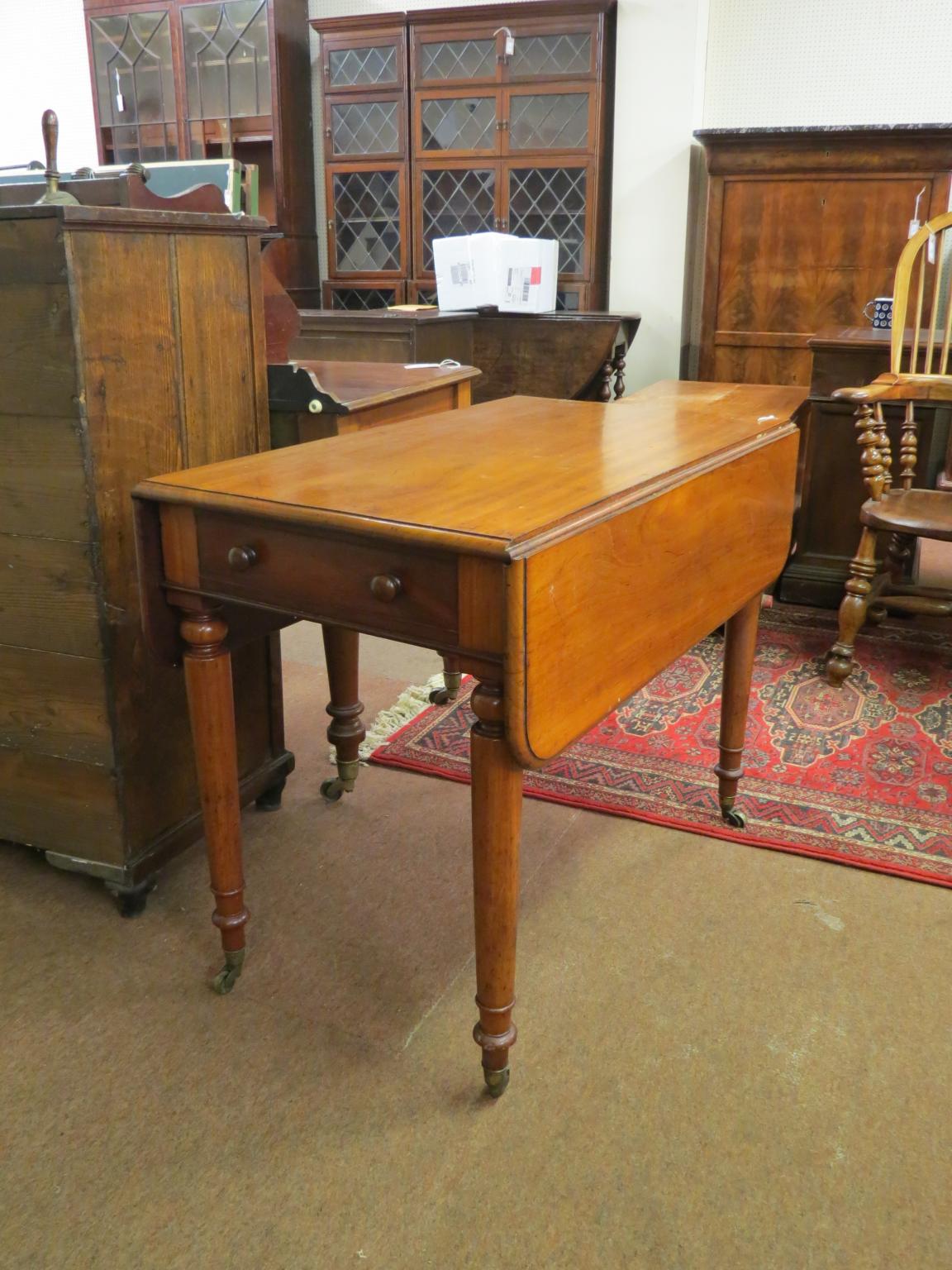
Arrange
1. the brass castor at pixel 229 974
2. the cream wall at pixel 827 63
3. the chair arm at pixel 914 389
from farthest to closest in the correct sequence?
1. the cream wall at pixel 827 63
2. the chair arm at pixel 914 389
3. the brass castor at pixel 229 974

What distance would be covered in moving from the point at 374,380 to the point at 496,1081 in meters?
1.37

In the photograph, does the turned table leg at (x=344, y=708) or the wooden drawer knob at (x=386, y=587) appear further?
the turned table leg at (x=344, y=708)

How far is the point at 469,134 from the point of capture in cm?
537

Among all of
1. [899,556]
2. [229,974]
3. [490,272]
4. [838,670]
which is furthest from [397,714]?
[490,272]

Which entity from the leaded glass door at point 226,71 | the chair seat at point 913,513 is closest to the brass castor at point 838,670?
the chair seat at point 913,513

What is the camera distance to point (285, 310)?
1970 millimetres

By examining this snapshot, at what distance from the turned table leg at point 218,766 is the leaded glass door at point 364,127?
15.7 ft

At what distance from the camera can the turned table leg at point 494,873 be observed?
1.16 meters

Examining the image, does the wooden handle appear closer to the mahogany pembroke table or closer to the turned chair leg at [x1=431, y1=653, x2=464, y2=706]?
the mahogany pembroke table

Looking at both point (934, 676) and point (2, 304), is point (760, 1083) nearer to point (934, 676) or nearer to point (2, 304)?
point (2, 304)

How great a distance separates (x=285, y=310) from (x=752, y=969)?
1.41 meters

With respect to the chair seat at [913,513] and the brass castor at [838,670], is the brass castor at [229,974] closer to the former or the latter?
the brass castor at [838,670]

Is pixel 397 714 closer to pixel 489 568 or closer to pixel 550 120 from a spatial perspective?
pixel 489 568

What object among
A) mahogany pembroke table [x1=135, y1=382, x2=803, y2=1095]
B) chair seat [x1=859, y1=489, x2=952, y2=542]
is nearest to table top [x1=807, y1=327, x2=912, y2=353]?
chair seat [x1=859, y1=489, x2=952, y2=542]
